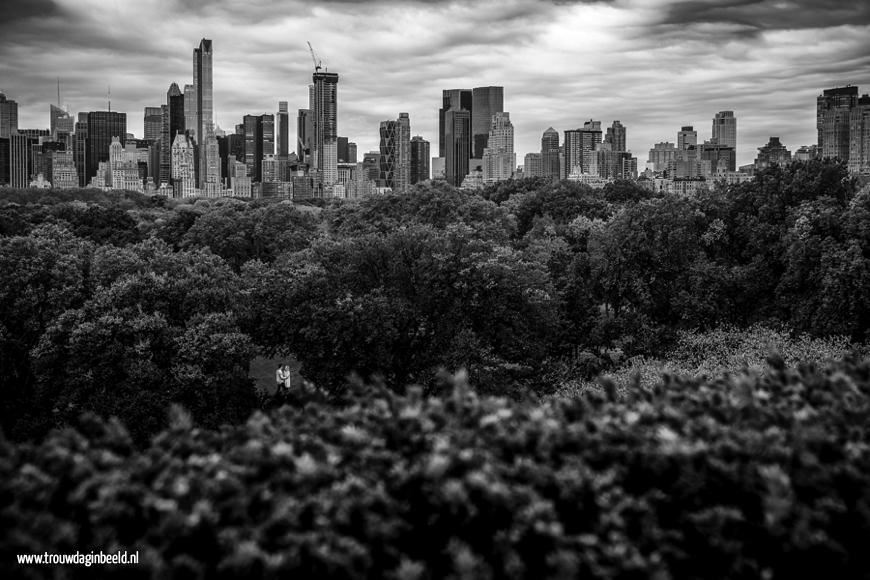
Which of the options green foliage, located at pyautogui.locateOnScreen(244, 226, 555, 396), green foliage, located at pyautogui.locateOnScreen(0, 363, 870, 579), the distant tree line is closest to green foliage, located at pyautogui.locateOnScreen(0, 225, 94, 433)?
the distant tree line

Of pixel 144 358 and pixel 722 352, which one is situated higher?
pixel 144 358

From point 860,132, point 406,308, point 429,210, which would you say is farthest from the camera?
point 860,132

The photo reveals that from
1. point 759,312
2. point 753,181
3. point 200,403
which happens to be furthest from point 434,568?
point 753,181

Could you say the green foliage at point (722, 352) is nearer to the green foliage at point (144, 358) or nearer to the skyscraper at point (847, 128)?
the green foliage at point (144, 358)

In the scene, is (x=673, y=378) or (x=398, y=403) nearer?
(x=398, y=403)

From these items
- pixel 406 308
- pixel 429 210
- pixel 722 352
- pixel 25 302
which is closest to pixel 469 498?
pixel 406 308

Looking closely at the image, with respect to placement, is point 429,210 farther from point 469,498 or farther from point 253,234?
point 469,498

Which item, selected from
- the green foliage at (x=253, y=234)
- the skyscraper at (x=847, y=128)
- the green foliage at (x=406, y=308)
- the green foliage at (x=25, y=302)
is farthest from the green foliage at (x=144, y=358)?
the skyscraper at (x=847, y=128)

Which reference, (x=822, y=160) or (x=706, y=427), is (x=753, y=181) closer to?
(x=822, y=160)

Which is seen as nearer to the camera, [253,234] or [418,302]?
[418,302]
